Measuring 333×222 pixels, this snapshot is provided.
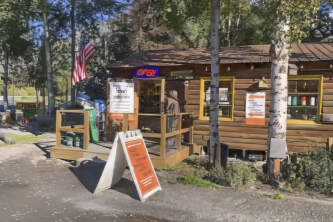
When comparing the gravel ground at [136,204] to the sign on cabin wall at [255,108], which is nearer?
the gravel ground at [136,204]

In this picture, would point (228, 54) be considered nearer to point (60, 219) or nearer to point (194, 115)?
point (194, 115)

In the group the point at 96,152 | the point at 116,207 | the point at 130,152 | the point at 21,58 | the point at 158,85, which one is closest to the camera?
the point at 116,207

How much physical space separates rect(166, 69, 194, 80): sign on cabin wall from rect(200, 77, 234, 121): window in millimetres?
461

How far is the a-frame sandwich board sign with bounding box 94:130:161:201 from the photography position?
551 cm

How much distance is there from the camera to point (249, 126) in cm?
983

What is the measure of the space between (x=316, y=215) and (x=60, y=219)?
12.9 feet

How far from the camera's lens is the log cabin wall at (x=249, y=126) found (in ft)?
29.9

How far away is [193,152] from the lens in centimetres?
1024

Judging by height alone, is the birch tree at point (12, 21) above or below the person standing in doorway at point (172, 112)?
above

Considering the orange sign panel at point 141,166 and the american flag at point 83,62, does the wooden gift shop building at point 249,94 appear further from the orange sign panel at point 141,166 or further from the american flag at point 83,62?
the orange sign panel at point 141,166

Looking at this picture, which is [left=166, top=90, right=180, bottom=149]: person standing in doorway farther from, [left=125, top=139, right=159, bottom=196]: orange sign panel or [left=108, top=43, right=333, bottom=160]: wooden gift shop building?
[left=125, top=139, right=159, bottom=196]: orange sign panel

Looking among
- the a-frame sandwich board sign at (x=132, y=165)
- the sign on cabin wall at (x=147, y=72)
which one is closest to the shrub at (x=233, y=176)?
the a-frame sandwich board sign at (x=132, y=165)

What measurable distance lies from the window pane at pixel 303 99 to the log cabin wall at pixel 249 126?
0.95 feet

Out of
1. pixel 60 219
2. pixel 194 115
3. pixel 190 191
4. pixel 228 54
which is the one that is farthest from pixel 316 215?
pixel 228 54
